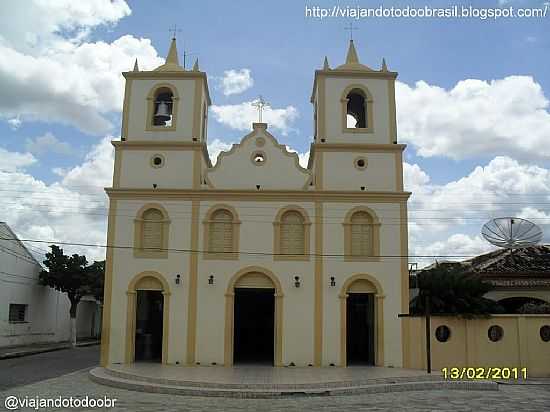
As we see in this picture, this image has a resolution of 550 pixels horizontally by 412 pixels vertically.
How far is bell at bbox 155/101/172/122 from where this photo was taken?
2177 centimetres

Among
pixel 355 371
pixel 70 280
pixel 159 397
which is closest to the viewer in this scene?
pixel 159 397

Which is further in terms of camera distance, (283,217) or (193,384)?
(283,217)

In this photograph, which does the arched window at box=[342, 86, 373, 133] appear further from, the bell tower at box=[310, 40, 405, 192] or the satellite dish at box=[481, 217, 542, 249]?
the satellite dish at box=[481, 217, 542, 249]

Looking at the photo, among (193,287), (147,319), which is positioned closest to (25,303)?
(147,319)

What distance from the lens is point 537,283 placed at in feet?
78.4

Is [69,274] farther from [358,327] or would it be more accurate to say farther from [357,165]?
[357,165]

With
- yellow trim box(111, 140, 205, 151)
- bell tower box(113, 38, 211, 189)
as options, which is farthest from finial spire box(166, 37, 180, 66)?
yellow trim box(111, 140, 205, 151)

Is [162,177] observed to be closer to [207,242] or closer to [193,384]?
[207,242]

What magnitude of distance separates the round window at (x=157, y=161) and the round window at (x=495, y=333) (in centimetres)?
1233

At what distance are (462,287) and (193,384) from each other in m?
9.32

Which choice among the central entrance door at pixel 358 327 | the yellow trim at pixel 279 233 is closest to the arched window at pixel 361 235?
the yellow trim at pixel 279 233

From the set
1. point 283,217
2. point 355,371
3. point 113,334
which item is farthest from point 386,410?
point 113,334

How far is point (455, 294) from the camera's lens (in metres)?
19.7

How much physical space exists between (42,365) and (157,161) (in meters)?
8.58
